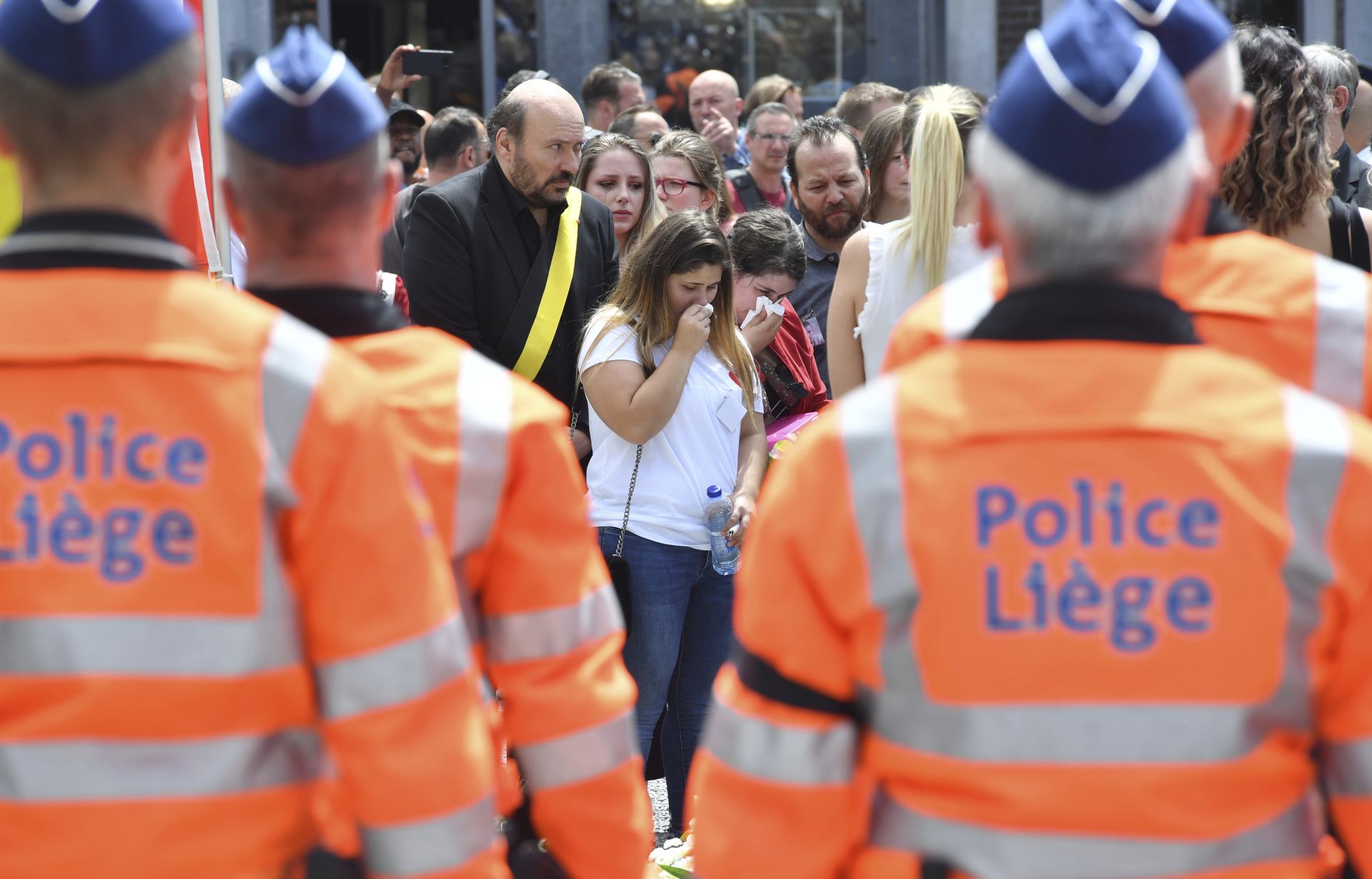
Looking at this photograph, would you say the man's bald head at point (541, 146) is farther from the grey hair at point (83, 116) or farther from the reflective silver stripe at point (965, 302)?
the grey hair at point (83, 116)

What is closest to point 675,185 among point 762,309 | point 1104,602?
point 762,309

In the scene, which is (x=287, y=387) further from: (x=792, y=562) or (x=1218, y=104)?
(x=1218, y=104)

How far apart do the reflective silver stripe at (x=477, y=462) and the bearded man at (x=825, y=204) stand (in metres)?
3.49

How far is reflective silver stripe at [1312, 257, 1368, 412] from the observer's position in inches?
83.0

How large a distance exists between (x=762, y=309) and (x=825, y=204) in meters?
0.85

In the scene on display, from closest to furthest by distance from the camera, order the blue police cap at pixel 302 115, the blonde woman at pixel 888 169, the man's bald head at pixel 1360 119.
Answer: the blue police cap at pixel 302 115
the blonde woman at pixel 888 169
the man's bald head at pixel 1360 119

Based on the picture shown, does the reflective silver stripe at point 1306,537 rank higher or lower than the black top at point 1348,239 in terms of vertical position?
lower

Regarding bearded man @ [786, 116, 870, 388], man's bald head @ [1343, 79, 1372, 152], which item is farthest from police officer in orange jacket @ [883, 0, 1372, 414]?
man's bald head @ [1343, 79, 1372, 152]

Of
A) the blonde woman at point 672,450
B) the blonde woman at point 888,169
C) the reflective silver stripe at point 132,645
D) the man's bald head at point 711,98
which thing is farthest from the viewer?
the man's bald head at point 711,98

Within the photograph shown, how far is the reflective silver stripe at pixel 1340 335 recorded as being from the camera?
6.92 feet

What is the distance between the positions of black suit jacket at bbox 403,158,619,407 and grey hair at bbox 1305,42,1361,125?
7.19ft

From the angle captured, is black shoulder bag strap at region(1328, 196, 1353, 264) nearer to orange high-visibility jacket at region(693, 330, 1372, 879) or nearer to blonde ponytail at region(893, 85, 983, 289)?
blonde ponytail at region(893, 85, 983, 289)

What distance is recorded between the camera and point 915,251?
13.0 feet

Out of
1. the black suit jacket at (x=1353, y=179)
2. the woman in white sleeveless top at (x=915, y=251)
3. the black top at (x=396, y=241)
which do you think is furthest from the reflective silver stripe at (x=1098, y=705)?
the black suit jacket at (x=1353, y=179)
